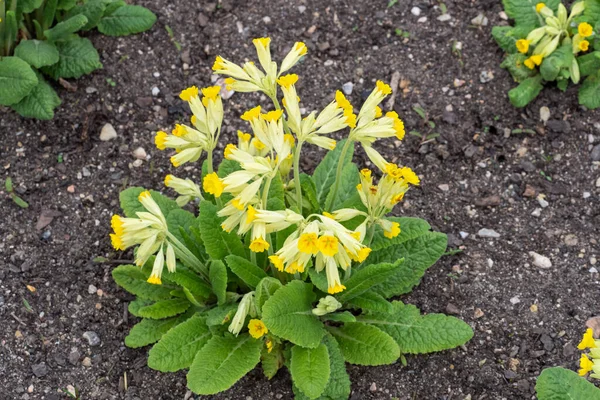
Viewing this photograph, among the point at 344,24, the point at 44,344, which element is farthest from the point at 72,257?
the point at 344,24

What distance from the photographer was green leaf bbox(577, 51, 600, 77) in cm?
486

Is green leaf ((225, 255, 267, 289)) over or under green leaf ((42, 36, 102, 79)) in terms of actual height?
under

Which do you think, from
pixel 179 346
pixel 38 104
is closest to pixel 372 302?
pixel 179 346

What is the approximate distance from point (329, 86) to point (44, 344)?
8.01 feet

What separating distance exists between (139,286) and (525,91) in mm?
2774

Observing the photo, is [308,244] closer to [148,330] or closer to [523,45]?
[148,330]

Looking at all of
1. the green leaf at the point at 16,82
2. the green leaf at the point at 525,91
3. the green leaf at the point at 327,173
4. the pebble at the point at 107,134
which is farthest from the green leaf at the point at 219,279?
the green leaf at the point at 525,91

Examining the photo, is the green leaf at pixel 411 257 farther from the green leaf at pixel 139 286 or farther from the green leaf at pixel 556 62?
the green leaf at pixel 556 62

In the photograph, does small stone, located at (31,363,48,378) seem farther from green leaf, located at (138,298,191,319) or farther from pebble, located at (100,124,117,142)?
pebble, located at (100,124,117,142)

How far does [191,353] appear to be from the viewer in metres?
3.71

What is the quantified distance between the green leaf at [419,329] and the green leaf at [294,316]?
37 cm

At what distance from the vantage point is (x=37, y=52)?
4688 millimetres

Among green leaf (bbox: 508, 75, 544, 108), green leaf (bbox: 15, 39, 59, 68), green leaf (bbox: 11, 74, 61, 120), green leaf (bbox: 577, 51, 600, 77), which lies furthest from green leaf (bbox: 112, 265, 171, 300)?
green leaf (bbox: 577, 51, 600, 77)

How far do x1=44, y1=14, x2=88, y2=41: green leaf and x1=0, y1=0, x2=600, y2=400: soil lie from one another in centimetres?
36
